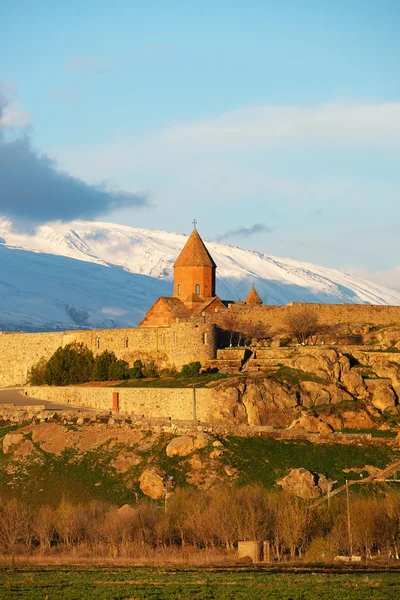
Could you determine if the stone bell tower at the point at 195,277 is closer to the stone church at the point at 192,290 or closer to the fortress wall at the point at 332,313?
the stone church at the point at 192,290

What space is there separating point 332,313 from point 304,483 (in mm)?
25665

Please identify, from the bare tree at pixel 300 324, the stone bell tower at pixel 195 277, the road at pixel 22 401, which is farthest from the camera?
the stone bell tower at pixel 195 277

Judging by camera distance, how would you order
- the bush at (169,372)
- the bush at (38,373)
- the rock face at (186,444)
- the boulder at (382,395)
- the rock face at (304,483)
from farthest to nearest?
the bush at (38,373), the bush at (169,372), the boulder at (382,395), the rock face at (186,444), the rock face at (304,483)

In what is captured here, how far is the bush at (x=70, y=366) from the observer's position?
75062 millimetres

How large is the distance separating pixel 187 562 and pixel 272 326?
33.1 m

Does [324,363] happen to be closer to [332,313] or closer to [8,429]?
[332,313]

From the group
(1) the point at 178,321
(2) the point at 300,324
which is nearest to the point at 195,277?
(2) the point at 300,324

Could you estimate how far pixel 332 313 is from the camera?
81.7m

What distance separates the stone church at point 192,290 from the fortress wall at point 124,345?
4596 millimetres

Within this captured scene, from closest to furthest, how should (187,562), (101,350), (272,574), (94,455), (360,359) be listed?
(272,574) → (187,562) → (94,455) → (360,359) → (101,350)

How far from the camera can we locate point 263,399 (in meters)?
64.5

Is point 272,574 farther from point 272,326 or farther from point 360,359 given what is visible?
point 272,326

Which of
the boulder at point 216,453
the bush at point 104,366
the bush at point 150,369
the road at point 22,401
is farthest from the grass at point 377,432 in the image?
the bush at point 104,366

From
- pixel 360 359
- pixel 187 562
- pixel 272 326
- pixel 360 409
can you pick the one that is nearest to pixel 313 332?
pixel 272 326
